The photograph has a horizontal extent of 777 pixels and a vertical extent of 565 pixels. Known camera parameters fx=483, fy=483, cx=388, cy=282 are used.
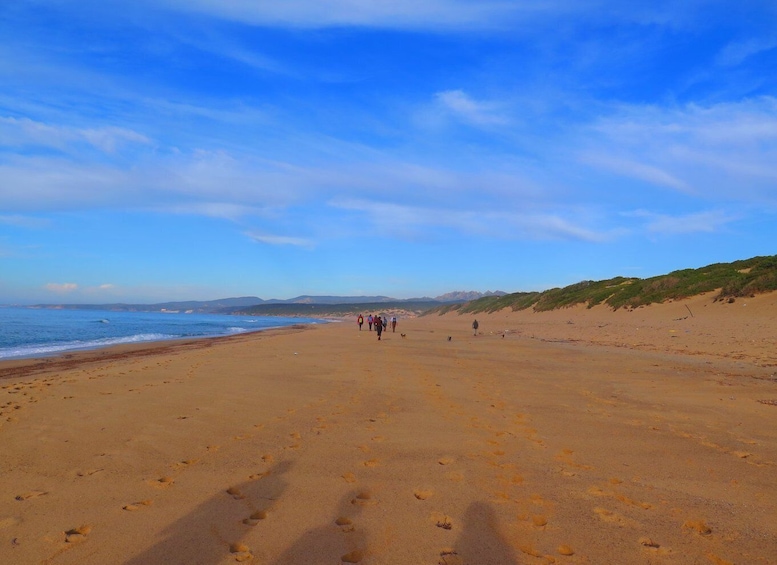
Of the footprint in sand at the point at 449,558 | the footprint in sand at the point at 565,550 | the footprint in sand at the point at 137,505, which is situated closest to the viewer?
the footprint in sand at the point at 449,558

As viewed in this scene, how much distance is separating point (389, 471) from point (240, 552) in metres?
2.02

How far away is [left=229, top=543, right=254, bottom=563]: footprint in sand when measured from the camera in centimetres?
349

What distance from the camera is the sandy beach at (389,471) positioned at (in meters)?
3.70

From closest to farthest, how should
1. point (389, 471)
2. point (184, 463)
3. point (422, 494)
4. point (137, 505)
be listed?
point (137, 505), point (422, 494), point (389, 471), point (184, 463)

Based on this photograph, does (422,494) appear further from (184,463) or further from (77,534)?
(77,534)

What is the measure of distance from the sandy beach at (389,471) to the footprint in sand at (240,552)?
0.01 m

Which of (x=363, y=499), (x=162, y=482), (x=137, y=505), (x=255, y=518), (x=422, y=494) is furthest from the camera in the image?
(x=162, y=482)

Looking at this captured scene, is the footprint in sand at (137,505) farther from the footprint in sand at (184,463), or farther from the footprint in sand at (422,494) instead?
the footprint in sand at (422,494)

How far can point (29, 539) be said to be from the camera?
3713 mm

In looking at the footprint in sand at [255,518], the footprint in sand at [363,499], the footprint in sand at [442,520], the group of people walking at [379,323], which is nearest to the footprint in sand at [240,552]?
the footprint in sand at [255,518]

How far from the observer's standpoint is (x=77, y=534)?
3799 millimetres

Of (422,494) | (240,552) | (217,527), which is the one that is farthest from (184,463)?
(422,494)

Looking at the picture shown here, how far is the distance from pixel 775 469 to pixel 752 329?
17717 mm

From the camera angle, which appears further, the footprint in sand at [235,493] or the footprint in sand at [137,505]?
the footprint in sand at [235,493]
